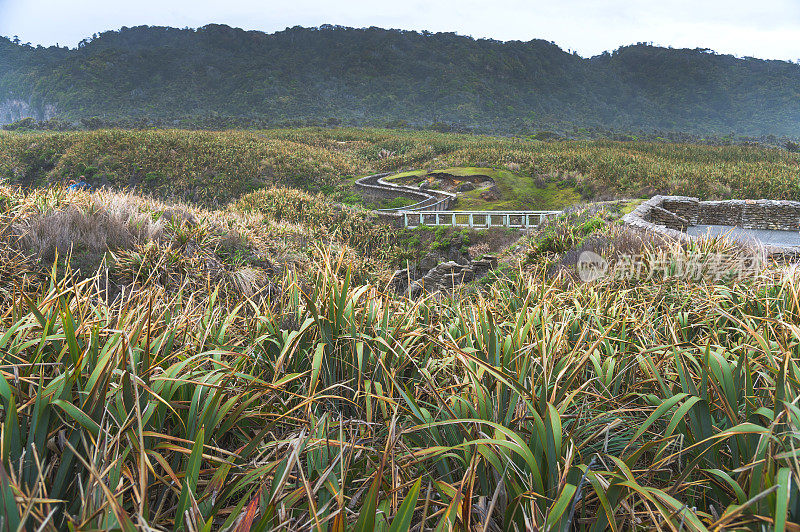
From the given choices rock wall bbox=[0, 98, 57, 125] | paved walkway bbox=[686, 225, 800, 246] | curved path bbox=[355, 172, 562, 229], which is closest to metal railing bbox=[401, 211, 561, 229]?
curved path bbox=[355, 172, 562, 229]

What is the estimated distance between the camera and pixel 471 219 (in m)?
18.1

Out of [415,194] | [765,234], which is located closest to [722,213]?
[765,234]

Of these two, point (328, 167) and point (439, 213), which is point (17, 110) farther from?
point (439, 213)

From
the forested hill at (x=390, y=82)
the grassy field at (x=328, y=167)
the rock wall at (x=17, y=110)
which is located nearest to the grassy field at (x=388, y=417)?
the grassy field at (x=328, y=167)

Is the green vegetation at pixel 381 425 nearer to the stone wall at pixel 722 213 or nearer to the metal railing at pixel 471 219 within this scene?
the stone wall at pixel 722 213

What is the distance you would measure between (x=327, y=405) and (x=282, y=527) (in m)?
1.05

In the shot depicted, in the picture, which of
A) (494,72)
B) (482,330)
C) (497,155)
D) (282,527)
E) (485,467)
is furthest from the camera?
(494,72)

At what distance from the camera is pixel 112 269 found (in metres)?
5.37

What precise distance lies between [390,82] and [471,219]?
133703 millimetres

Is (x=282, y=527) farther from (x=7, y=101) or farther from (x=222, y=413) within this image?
(x=7, y=101)

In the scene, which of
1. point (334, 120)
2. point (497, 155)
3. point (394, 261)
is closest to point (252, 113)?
point (334, 120)

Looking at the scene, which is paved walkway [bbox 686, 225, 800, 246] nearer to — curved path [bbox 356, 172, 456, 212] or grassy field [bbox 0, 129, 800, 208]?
grassy field [bbox 0, 129, 800, 208]

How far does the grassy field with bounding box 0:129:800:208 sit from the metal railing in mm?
5640

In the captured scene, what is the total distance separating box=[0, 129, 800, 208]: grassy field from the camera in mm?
23641
